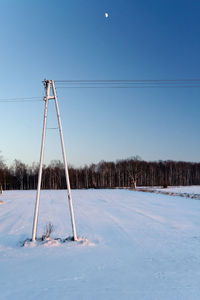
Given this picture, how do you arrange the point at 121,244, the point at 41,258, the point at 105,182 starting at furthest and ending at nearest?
the point at 105,182 < the point at 121,244 < the point at 41,258

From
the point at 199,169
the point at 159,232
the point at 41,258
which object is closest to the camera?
the point at 41,258

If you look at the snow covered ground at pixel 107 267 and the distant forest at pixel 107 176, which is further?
the distant forest at pixel 107 176

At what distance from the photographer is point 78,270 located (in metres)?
5.24

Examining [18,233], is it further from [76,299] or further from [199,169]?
[199,169]

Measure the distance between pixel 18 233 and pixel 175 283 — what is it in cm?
689

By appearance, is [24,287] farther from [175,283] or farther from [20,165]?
[20,165]

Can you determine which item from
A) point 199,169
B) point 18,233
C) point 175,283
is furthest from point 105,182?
point 175,283

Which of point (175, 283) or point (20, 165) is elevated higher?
point (20, 165)

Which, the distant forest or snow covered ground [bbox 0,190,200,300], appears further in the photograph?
the distant forest

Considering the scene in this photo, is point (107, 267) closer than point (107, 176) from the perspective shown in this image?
Yes

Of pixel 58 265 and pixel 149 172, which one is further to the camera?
pixel 149 172

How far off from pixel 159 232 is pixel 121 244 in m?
2.29

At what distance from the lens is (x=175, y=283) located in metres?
4.46

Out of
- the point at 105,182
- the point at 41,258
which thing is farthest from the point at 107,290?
the point at 105,182
